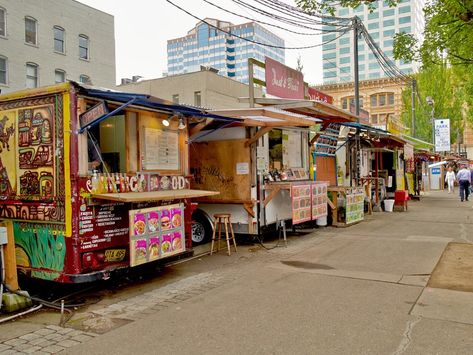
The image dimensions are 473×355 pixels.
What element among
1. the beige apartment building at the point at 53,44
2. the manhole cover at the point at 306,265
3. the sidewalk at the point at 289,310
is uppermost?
the beige apartment building at the point at 53,44

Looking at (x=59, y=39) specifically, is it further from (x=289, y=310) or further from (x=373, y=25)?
(x=373, y=25)

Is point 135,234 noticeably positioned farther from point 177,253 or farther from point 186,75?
point 186,75

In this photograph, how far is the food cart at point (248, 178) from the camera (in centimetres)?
971

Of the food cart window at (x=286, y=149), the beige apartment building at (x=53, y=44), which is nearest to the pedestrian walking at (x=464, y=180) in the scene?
the food cart window at (x=286, y=149)

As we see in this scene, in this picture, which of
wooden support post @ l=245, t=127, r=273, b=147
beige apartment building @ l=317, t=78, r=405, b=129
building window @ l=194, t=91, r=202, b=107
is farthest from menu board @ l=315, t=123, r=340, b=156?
beige apartment building @ l=317, t=78, r=405, b=129

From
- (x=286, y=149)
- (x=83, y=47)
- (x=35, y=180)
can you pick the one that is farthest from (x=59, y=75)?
(x=35, y=180)

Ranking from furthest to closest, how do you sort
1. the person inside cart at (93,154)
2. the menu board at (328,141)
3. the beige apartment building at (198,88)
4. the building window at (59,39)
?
1. the beige apartment building at (198,88)
2. the building window at (59,39)
3. the menu board at (328,141)
4. the person inside cart at (93,154)

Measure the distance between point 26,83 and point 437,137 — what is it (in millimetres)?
29158

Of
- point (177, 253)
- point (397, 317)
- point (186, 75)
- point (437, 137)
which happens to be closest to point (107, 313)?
point (177, 253)

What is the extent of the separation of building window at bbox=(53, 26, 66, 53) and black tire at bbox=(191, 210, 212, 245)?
23830 millimetres

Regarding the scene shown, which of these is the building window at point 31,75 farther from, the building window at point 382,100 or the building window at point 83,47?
the building window at point 382,100

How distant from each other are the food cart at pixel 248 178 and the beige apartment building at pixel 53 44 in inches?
822

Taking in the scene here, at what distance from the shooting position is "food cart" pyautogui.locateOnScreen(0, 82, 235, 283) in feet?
19.0

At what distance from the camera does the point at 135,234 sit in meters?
6.19
